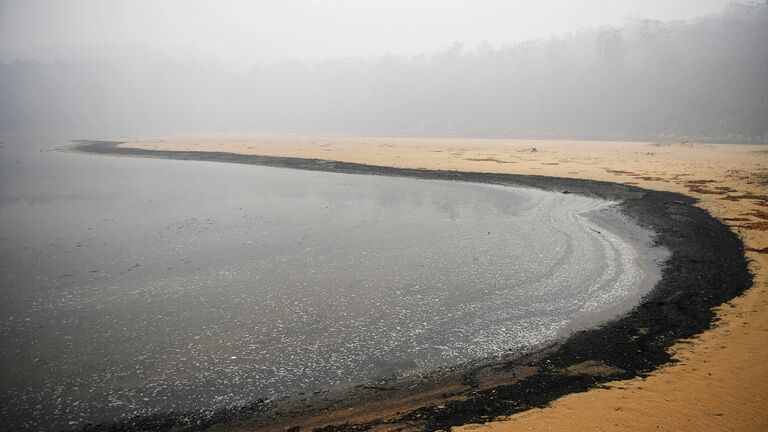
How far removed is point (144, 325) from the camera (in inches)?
317

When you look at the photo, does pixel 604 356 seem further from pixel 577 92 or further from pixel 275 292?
pixel 577 92

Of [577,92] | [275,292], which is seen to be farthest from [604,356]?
[577,92]

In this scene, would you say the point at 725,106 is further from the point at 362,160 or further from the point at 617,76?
the point at 362,160

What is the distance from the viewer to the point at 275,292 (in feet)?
31.6

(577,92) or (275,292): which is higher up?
(577,92)

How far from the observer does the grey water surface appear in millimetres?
6320

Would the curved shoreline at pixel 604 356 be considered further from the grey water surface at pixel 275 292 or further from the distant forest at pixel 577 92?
the distant forest at pixel 577 92

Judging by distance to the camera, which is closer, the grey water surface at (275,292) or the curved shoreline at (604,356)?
the curved shoreline at (604,356)

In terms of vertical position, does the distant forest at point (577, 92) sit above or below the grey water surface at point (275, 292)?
above

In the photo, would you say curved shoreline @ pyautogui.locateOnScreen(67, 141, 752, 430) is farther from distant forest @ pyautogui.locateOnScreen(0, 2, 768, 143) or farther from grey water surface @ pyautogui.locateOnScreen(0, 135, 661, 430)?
distant forest @ pyautogui.locateOnScreen(0, 2, 768, 143)

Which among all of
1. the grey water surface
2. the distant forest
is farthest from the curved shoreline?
the distant forest

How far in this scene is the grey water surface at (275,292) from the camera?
6320 mm

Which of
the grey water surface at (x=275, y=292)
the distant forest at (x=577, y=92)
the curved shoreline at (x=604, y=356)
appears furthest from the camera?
the distant forest at (x=577, y=92)

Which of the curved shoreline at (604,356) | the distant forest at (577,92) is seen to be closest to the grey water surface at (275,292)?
the curved shoreline at (604,356)
